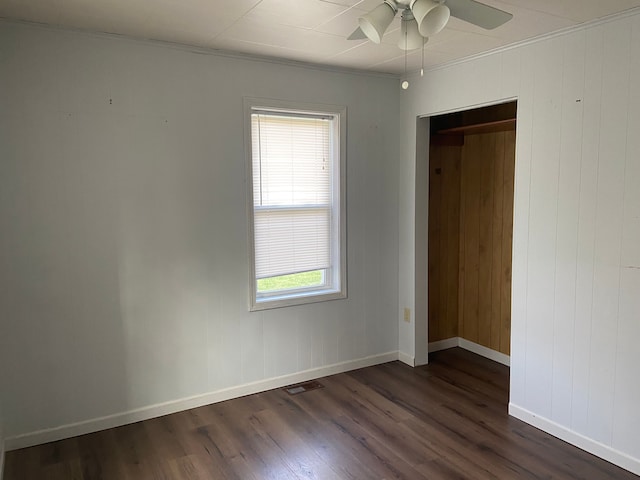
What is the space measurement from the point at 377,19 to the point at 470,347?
3.50 metres

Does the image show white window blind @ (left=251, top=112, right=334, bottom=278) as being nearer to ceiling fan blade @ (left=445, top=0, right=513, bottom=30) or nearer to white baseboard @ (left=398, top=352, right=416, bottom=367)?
white baseboard @ (left=398, top=352, right=416, bottom=367)

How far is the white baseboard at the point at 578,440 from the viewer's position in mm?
2648

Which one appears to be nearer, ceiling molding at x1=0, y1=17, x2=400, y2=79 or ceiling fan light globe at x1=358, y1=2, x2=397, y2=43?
ceiling fan light globe at x1=358, y1=2, x2=397, y2=43

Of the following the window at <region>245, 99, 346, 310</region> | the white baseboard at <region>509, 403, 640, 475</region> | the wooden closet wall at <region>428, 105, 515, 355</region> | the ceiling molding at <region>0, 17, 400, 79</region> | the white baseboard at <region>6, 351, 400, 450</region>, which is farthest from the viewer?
the wooden closet wall at <region>428, 105, 515, 355</region>

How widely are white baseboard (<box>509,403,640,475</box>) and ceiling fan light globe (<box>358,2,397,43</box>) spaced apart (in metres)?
2.53

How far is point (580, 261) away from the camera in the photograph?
2.83 meters

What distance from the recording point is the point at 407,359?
4.24 m

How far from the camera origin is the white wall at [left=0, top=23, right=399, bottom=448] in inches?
110

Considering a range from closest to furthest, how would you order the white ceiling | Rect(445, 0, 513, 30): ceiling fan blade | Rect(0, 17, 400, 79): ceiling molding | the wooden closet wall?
Rect(445, 0, 513, 30): ceiling fan blade, the white ceiling, Rect(0, 17, 400, 79): ceiling molding, the wooden closet wall

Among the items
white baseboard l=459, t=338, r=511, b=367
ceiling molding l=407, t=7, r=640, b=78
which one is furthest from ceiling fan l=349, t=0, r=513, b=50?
white baseboard l=459, t=338, r=511, b=367

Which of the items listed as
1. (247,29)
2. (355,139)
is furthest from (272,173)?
(247,29)

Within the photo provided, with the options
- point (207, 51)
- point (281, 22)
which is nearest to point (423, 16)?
point (281, 22)

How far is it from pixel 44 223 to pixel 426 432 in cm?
261

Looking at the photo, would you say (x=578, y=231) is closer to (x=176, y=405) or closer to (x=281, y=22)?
(x=281, y=22)
